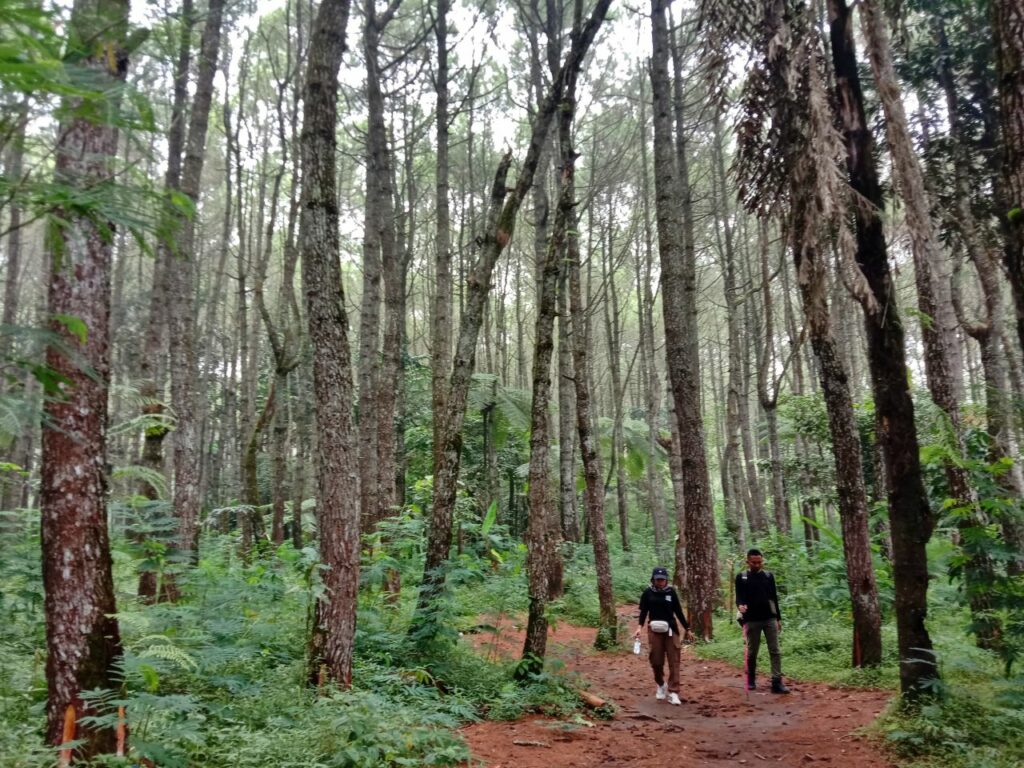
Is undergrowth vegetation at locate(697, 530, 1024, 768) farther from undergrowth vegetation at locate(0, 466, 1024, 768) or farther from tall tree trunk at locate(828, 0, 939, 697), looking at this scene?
tall tree trunk at locate(828, 0, 939, 697)

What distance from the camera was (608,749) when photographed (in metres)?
6.13

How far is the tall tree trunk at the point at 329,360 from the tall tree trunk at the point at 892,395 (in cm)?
509

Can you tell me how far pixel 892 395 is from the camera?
244 inches

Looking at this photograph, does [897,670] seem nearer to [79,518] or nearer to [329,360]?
[329,360]

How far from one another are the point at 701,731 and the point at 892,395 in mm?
4107

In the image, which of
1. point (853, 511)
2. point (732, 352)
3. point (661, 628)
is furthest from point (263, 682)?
point (732, 352)

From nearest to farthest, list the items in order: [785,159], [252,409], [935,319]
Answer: [785,159]
[935,319]
[252,409]

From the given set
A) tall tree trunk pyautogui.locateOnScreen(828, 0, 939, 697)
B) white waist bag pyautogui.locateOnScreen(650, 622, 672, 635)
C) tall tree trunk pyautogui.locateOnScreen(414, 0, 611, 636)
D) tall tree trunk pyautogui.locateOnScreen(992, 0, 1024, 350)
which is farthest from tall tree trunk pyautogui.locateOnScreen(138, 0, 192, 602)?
tall tree trunk pyautogui.locateOnScreen(992, 0, 1024, 350)

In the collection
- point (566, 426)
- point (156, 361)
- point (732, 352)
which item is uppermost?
point (732, 352)

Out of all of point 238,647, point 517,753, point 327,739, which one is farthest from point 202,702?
point 517,753

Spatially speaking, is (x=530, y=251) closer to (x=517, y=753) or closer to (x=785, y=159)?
(x=785, y=159)

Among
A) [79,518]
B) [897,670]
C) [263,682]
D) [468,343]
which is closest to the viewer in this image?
[79,518]

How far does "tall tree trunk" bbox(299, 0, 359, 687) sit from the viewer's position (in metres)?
6.25

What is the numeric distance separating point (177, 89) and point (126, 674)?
700 centimetres
